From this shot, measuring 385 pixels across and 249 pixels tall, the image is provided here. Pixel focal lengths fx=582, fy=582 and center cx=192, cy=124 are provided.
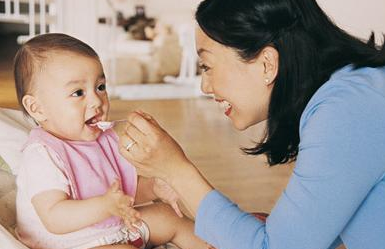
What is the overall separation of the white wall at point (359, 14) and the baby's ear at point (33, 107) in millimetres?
2867

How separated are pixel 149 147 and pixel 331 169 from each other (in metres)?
0.33

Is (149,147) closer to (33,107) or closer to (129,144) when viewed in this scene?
(129,144)

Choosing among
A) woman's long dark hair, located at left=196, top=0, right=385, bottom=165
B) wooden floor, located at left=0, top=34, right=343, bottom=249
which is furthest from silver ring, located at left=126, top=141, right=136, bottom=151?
wooden floor, located at left=0, top=34, right=343, bottom=249

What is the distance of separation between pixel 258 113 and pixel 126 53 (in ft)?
18.3

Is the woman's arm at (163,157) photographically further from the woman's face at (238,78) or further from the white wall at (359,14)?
the white wall at (359,14)

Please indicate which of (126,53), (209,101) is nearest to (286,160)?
(209,101)

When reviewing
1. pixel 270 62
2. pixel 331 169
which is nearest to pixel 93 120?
pixel 270 62

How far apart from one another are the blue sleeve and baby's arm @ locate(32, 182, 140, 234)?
30 cm

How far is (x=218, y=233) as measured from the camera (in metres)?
1.05

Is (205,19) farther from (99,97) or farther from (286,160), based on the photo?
(286,160)

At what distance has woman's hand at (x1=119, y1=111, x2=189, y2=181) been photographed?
107 centimetres

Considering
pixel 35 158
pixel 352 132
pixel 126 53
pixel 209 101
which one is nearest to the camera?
pixel 352 132

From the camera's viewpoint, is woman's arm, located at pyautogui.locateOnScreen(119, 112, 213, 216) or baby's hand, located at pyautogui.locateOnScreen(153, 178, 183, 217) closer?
woman's arm, located at pyautogui.locateOnScreen(119, 112, 213, 216)

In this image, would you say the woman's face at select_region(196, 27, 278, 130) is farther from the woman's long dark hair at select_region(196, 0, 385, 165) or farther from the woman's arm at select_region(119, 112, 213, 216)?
the woman's arm at select_region(119, 112, 213, 216)
